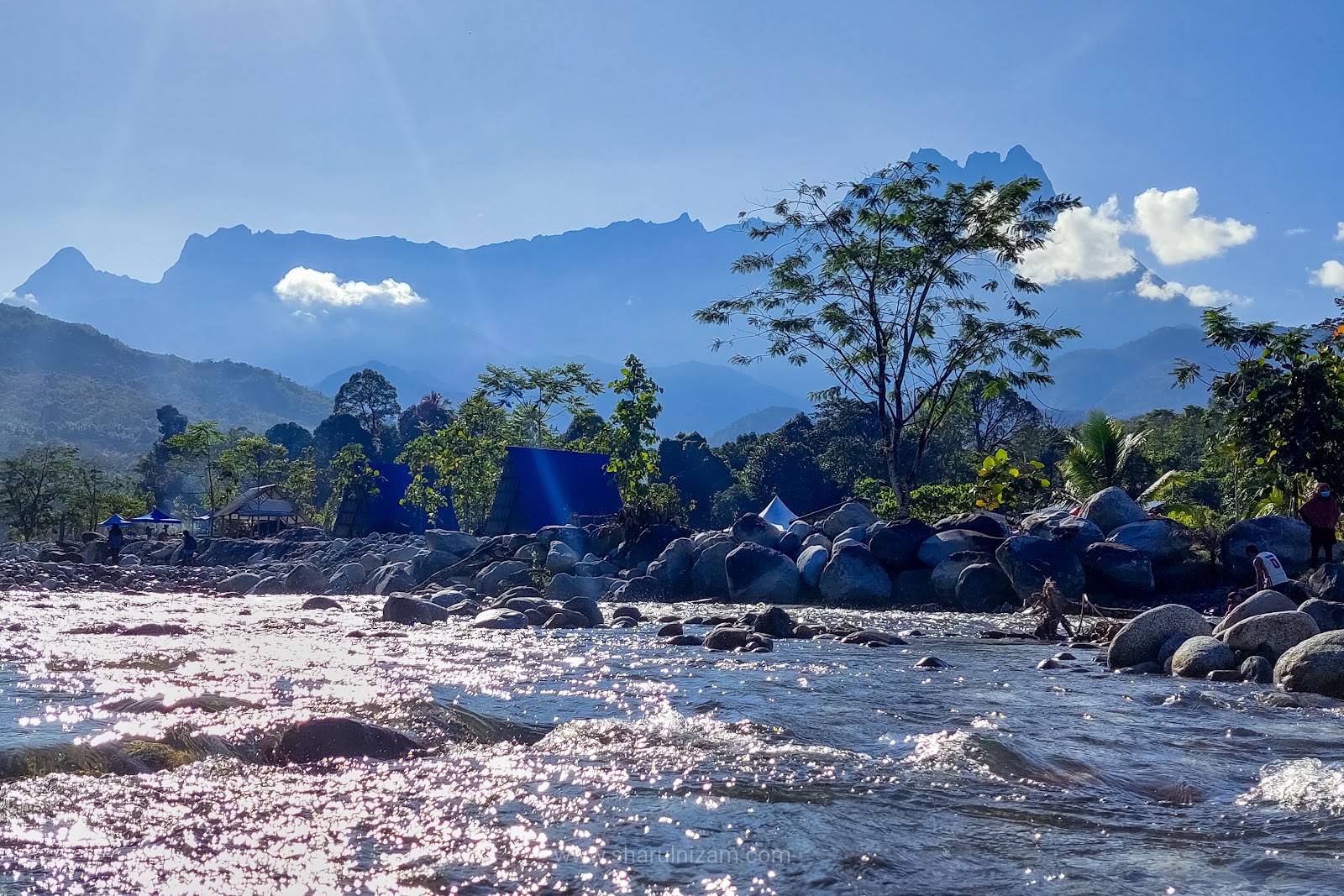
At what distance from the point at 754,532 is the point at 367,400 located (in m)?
72.1

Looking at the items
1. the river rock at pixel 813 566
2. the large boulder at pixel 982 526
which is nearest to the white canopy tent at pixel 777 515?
the large boulder at pixel 982 526

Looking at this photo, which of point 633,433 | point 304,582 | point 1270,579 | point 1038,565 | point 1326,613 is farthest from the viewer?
point 633,433

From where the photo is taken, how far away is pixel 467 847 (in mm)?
3176

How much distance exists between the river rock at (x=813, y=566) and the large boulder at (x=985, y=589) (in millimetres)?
2326

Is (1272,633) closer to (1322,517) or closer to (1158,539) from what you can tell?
(1322,517)

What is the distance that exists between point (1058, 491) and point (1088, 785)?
2349 centimetres

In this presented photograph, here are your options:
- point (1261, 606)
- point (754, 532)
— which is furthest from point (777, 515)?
point (1261, 606)

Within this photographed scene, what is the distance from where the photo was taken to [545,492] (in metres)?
28.7

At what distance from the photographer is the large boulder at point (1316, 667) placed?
6.47 metres

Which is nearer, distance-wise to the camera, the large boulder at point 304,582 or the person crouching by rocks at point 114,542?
the large boulder at point 304,582

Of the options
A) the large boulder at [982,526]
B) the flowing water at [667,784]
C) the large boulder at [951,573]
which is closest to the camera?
the flowing water at [667,784]

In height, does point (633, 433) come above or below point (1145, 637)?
above

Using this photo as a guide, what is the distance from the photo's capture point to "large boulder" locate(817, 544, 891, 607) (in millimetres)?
15070

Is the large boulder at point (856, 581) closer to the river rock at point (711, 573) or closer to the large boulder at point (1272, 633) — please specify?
the river rock at point (711, 573)
